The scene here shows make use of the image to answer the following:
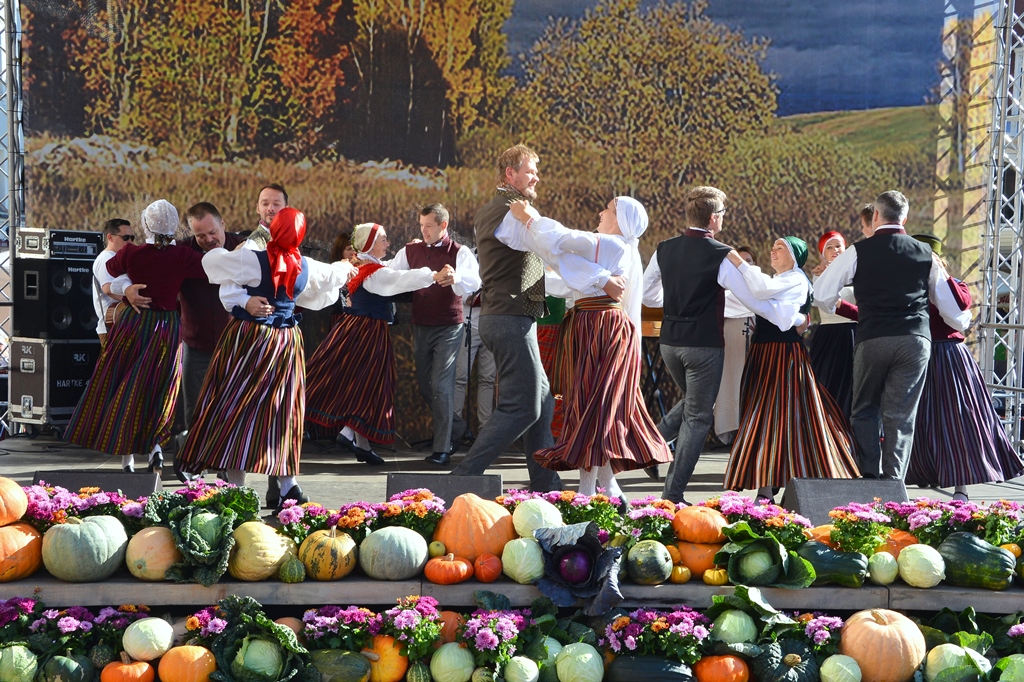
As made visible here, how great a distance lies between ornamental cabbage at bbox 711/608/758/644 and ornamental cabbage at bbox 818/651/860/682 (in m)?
0.19

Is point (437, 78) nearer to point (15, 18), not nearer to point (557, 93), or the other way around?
point (557, 93)

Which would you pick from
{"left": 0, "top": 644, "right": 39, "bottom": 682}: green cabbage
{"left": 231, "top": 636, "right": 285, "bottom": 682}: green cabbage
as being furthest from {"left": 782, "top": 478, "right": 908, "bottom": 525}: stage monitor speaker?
{"left": 0, "top": 644, "right": 39, "bottom": 682}: green cabbage

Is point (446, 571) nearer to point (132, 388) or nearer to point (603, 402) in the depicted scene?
point (603, 402)

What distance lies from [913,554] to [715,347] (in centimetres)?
184

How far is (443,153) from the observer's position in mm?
8016

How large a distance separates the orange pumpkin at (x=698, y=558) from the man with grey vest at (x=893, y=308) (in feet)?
6.76

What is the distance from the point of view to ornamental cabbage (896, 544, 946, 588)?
2.99 metres

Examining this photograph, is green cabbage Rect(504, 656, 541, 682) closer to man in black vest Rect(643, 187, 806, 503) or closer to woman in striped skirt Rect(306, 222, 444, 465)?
man in black vest Rect(643, 187, 806, 503)

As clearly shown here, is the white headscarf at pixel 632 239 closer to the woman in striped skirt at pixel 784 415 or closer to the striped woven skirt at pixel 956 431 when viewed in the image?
the woman in striped skirt at pixel 784 415

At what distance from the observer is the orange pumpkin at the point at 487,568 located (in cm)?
298

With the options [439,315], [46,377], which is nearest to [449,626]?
[439,315]

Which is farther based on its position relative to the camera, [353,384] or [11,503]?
[353,384]

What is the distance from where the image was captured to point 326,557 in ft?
9.71

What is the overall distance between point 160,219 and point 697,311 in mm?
2547
